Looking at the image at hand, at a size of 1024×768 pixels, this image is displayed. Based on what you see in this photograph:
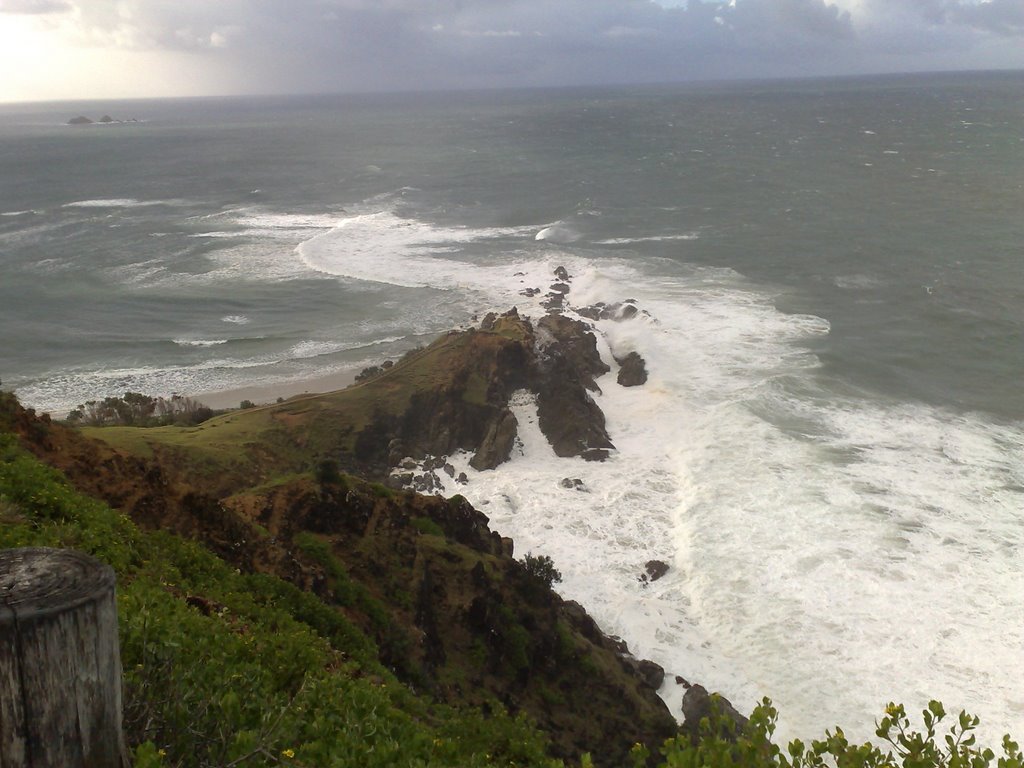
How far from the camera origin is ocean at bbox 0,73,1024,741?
22.8 meters

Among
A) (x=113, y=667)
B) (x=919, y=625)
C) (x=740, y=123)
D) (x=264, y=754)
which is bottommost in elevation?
(x=919, y=625)

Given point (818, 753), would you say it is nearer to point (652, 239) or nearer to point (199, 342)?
point (199, 342)

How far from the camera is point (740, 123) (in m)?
174

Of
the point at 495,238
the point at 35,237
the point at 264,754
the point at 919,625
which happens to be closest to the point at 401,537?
the point at 264,754

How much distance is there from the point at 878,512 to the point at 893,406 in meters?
10.4

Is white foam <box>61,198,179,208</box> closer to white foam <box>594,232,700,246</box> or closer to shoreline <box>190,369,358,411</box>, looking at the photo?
white foam <box>594,232,700,246</box>

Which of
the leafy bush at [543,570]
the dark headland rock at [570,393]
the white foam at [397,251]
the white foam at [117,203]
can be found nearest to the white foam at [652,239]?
the white foam at [397,251]

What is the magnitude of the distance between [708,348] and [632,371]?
18.7 feet

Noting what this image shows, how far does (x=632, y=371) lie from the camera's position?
1563 inches

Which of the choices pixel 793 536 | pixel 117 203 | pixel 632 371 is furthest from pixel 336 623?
pixel 117 203

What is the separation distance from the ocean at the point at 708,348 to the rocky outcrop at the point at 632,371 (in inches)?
34.0

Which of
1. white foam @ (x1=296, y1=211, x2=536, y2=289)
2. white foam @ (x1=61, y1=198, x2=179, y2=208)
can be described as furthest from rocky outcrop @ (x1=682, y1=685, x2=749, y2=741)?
white foam @ (x1=61, y1=198, x2=179, y2=208)

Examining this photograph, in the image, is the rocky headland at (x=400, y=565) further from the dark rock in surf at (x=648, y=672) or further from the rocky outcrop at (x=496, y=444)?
the rocky outcrop at (x=496, y=444)

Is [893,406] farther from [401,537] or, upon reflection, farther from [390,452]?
[401,537]
